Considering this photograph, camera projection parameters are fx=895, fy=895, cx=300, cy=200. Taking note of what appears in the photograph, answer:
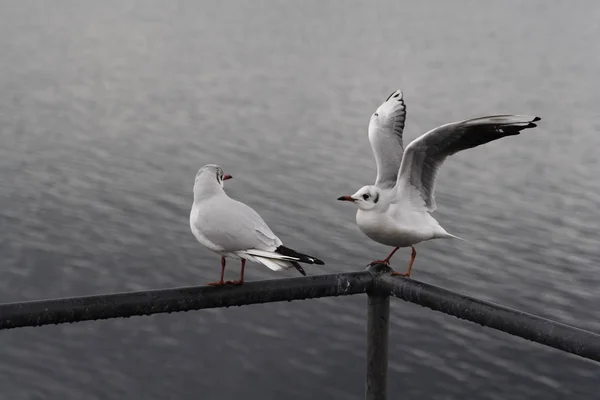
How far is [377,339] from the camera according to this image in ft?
11.8

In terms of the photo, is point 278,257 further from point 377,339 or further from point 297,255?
point 377,339

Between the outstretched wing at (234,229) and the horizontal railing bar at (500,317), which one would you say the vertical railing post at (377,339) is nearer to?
the horizontal railing bar at (500,317)

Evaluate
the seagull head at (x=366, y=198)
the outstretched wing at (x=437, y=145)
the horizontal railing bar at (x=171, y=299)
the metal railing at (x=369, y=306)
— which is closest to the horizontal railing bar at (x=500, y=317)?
the metal railing at (x=369, y=306)

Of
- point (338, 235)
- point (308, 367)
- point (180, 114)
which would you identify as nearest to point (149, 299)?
point (308, 367)

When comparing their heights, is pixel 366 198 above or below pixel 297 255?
above

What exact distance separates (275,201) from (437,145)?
51.3ft

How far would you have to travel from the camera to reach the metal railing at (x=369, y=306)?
301 centimetres

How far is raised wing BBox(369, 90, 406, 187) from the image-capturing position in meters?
5.85

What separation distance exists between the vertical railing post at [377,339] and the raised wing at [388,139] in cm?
209

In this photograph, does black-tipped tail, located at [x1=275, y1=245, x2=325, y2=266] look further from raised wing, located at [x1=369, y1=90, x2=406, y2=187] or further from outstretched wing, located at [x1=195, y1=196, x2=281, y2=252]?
raised wing, located at [x1=369, y1=90, x2=406, y2=187]

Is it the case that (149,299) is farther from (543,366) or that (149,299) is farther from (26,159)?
(26,159)

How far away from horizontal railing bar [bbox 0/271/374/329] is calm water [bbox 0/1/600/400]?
38.8 ft

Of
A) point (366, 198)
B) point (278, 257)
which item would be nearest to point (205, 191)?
point (278, 257)

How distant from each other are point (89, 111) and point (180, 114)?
287cm
